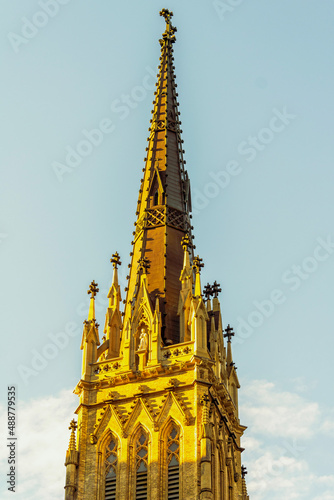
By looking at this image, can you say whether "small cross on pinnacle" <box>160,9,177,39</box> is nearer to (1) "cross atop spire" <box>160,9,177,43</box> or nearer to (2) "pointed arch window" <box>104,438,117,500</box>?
(1) "cross atop spire" <box>160,9,177,43</box>

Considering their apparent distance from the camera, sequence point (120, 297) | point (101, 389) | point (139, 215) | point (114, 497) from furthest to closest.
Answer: point (139, 215) → point (120, 297) → point (101, 389) → point (114, 497)

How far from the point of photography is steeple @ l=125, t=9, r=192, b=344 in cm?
5672

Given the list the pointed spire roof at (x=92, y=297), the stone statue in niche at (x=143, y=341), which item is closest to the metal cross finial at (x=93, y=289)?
the pointed spire roof at (x=92, y=297)

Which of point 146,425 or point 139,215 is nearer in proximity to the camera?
point 146,425

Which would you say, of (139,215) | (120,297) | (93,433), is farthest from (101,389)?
(139,215)

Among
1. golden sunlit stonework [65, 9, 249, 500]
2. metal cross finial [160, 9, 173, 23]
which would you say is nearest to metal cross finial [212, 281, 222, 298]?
golden sunlit stonework [65, 9, 249, 500]

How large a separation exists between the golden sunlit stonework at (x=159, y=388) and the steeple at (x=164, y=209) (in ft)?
0.24

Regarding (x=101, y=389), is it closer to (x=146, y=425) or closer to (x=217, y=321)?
(x=146, y=425)

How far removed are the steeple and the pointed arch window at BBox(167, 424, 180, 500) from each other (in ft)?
16.1

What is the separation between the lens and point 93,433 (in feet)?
170

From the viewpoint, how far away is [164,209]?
60719mm

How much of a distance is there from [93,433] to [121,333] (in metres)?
5.78

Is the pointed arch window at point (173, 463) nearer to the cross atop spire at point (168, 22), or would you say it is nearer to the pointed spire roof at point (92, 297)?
the pointed spire roof at point (92, 297)

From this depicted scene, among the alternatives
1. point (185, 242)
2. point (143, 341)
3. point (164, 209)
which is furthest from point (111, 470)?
point (164, 209)
